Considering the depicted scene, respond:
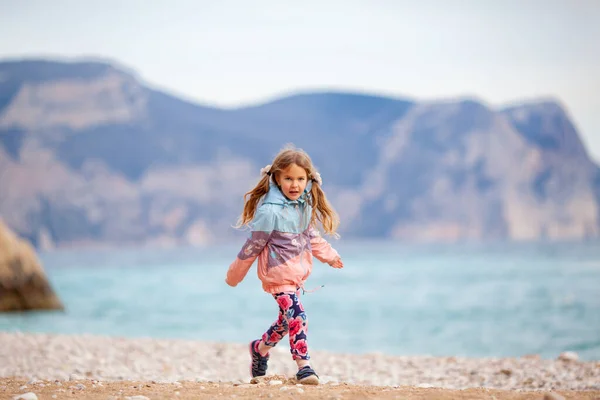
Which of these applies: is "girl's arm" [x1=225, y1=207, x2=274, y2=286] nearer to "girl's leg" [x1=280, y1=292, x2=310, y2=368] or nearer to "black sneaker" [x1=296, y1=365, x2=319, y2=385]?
"girl's leg" [x1=280, y1=292, x2=310, y2=368]

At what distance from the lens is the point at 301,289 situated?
5.69 metres

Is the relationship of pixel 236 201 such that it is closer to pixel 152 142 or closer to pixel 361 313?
pixel 152 142

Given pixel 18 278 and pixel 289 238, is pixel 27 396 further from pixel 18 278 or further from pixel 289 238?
pixel 18 278

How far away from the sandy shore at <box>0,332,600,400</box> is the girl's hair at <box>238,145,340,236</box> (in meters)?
1.20

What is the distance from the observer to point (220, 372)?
29.5 feet

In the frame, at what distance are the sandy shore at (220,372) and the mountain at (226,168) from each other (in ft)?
348

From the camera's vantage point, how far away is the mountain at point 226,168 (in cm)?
11875

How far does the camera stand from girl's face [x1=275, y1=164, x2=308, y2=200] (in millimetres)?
5672

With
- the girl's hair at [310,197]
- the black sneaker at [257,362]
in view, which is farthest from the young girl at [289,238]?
the black sneaker at [257,362]

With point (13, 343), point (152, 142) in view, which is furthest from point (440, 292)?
point (152, 142)

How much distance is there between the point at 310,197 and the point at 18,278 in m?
20.5

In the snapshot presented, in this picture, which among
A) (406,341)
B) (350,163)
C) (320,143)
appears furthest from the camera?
(320,143)

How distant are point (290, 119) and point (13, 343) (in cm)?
13723

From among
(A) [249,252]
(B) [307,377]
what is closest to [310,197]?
(A) [249,252]
